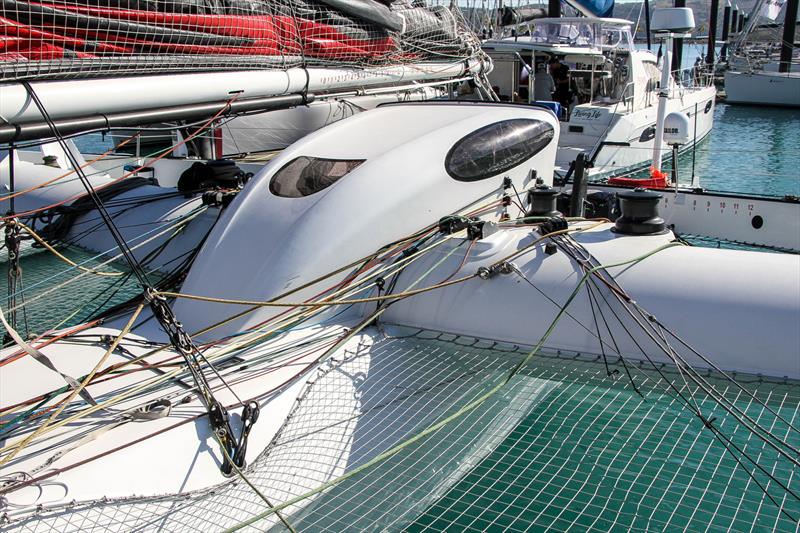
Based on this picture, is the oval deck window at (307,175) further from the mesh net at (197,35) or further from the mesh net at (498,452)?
the mesh net at (498,452)

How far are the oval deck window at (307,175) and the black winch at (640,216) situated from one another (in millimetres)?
1587

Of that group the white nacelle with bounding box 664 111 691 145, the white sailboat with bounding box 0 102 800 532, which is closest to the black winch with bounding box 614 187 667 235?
the white sailboat with bounding box 0 102 800 532

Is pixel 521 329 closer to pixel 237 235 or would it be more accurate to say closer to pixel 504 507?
pixel 504 507

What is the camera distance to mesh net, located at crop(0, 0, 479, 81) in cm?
380

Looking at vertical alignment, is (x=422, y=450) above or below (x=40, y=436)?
below

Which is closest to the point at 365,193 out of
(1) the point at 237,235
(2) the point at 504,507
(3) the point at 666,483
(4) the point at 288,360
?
(1) the point at 237,235

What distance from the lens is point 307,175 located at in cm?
A: 474

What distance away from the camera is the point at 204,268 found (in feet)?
14.7

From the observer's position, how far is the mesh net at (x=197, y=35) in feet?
12.5

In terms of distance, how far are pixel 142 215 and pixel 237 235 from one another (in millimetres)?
2996

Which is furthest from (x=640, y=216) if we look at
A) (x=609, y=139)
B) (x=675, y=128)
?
(x=609, y=139)

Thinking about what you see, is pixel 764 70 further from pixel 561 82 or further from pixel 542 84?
pixel 542 84

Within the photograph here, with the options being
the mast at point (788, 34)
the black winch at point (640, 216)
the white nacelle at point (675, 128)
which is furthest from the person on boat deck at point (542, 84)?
the mast at point (788, 34)

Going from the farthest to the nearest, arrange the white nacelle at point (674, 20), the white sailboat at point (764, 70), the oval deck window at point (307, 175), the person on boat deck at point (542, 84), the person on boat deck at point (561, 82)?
the white sailboat at point (764, 70) < the person on boat deck at point (561, 82) < the person on boat deck at point (542, 84) < the white nacelle at point (674, 20) < the oval deck window at point (307, 175)
